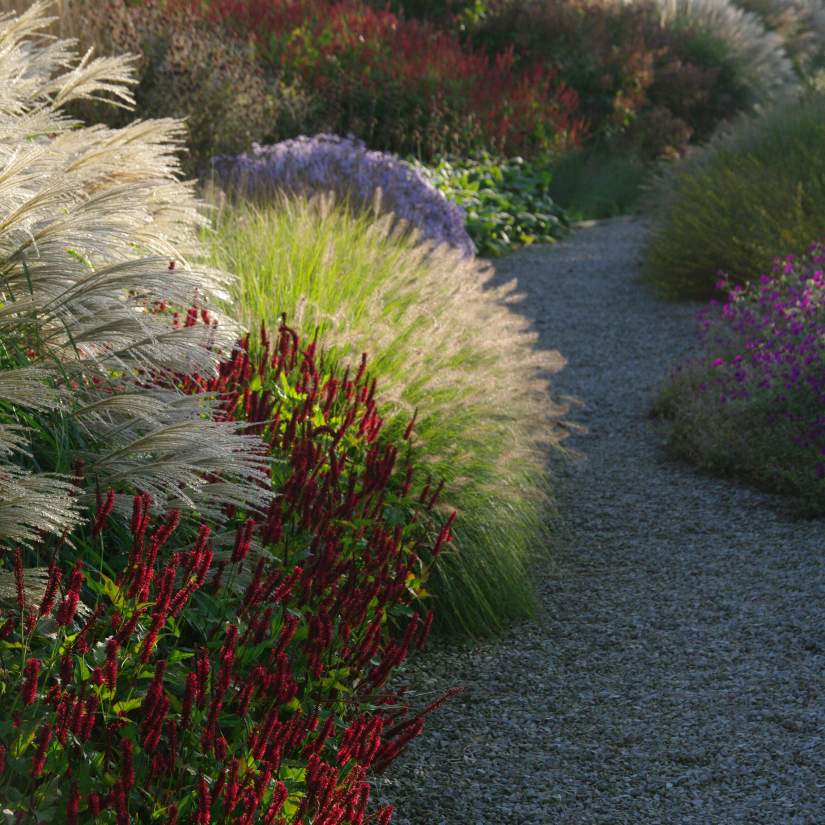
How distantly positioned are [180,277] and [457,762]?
1465mm

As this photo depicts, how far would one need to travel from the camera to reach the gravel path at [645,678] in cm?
297

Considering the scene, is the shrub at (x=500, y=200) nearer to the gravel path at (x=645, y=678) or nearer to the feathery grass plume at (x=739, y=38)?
the gravel path at (x=645, y=678)

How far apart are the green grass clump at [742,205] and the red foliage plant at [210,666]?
535 cm

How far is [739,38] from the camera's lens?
685 inches

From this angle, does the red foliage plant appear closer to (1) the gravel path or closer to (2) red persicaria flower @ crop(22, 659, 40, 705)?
(2) red persicaria flower @ crop(22, 659, 40, 705)

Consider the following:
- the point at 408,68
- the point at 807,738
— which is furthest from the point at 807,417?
the point at 408,68

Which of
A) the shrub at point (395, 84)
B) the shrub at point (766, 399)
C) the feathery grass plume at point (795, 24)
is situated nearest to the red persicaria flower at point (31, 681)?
the shrub at point (766, 399)

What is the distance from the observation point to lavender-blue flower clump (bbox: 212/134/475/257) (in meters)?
7.50

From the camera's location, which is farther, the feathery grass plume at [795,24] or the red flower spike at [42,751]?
the feathery grass plume at [795,24]

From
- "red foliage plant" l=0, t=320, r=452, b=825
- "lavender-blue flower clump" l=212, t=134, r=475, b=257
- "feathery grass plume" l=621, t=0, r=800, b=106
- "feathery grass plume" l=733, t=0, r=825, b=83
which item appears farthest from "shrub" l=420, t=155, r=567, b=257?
"feathery grass plume" l=733, t=0, r=825, b=83

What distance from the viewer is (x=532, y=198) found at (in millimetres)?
11148

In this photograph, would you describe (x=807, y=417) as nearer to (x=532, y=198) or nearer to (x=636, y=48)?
(x=532, y=198)

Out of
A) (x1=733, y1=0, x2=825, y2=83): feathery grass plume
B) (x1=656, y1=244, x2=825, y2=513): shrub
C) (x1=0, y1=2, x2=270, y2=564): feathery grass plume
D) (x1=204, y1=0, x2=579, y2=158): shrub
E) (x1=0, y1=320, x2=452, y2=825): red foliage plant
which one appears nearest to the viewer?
(x1=0, y1=320, x2=452, y2=825): red foliage plant

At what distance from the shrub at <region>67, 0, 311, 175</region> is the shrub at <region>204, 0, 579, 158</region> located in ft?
3.57
